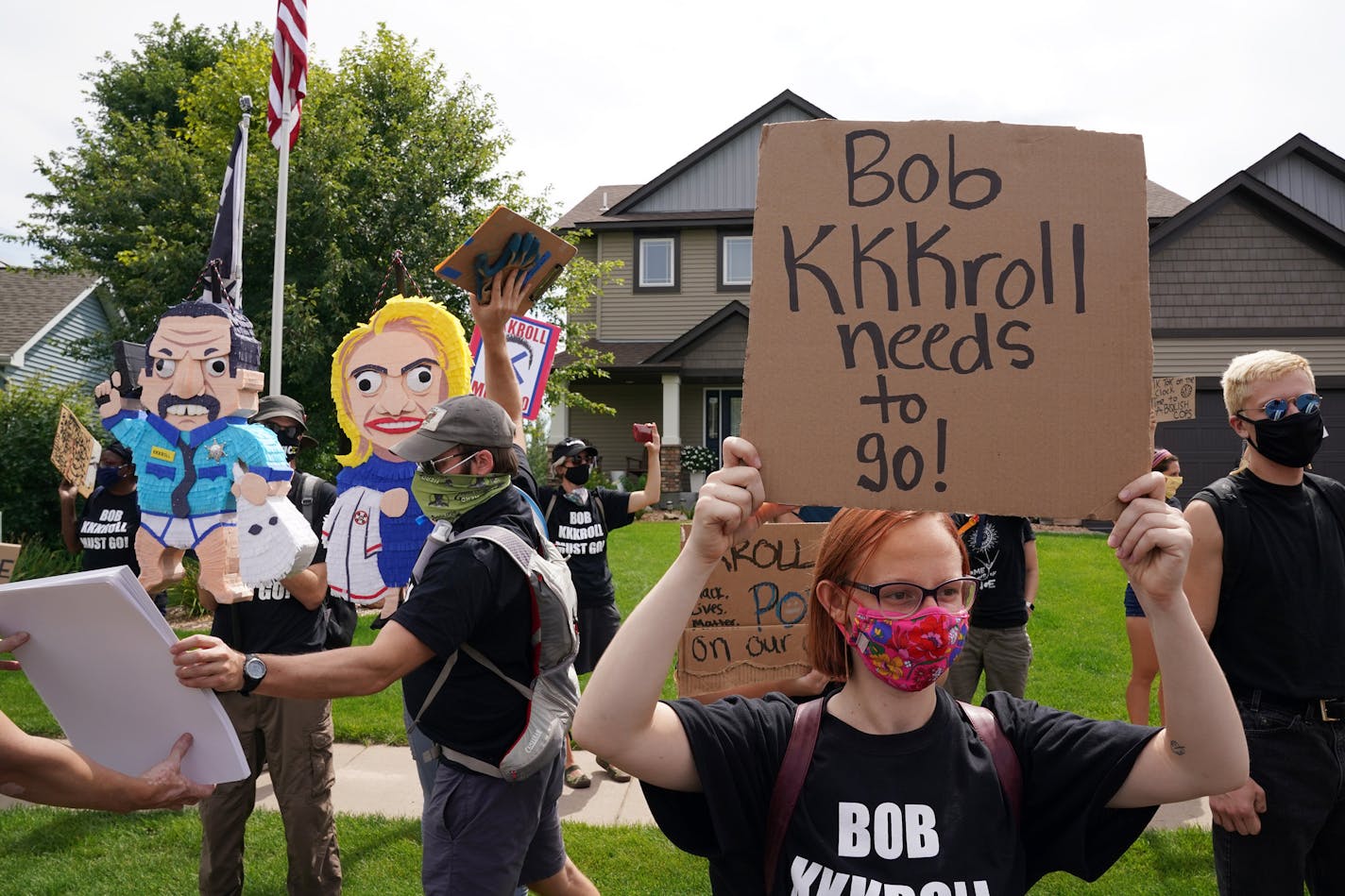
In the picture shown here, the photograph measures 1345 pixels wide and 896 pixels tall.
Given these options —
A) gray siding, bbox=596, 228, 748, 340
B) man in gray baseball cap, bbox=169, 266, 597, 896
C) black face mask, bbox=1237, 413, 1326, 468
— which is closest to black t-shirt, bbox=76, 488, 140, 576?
man in gray baseball cap, bbox=169, 266, 597, 896

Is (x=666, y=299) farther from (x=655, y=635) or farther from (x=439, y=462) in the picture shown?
(x=655, y=635)

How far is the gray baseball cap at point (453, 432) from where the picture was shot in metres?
2.74

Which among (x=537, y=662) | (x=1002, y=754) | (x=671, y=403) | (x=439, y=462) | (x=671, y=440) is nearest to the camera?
(x=1002, y=754)

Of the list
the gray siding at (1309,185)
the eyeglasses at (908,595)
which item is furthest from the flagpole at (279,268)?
the gray siding at (1309,185)

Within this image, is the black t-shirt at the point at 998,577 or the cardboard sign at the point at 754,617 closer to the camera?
the cardboard sign at the point at 754,617

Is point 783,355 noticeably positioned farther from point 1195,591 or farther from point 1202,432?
point 1202,432

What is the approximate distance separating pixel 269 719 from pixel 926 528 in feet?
9.88

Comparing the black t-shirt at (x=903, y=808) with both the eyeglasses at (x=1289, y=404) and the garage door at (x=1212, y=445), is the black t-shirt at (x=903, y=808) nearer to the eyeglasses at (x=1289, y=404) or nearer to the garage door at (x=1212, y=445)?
the eyeglasses at (x=1289, y=404)

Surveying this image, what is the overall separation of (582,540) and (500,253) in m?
2.90

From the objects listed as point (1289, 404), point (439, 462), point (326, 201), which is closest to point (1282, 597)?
point (1289, 404)

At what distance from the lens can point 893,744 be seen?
156 cm

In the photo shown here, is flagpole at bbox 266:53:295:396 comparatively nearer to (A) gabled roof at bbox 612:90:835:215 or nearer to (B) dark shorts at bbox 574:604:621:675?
(B) dark shorts at bbox 574:604:621:675

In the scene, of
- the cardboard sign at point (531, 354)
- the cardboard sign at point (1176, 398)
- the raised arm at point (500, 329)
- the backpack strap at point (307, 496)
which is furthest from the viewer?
the cardboard sign at point (1176, 398)

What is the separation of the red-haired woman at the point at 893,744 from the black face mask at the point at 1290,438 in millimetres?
1595
